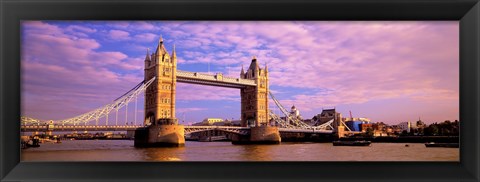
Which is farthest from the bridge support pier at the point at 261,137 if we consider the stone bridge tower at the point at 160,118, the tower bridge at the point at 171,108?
the stone bridge tower at the point at 160,118

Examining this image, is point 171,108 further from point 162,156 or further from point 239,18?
point 239,18

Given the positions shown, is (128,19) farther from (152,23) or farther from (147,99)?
(147,99)

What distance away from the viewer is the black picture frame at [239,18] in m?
4.89

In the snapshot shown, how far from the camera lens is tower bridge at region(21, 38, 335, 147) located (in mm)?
7469

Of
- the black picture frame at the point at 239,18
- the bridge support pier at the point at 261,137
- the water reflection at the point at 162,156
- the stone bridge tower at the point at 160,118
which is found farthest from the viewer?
the bridge support pier at the point at 261,137

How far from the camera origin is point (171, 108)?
12758 mm

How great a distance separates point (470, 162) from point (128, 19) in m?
4.40

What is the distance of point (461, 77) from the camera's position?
5.18 meters

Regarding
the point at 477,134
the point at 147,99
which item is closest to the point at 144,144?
the point at 147,99

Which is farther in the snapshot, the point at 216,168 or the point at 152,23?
the point at 152,23

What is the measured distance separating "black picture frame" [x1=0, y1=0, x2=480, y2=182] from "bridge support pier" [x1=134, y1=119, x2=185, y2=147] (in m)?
8.03

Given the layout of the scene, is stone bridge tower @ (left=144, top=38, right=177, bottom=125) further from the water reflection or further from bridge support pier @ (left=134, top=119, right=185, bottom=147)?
the water reflection

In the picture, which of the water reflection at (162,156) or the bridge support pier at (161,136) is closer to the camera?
the water reflection at (162,156)

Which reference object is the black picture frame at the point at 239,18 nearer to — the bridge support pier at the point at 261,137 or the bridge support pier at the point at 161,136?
the bridge support pier at the point at 161,136
